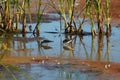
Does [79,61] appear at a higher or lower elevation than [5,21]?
lower

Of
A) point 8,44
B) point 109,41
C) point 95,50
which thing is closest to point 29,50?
point 8,44

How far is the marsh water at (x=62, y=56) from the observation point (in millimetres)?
4625

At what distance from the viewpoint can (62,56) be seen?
564cm

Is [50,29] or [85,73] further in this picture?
[50,29]

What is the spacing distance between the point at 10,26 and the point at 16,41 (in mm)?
387

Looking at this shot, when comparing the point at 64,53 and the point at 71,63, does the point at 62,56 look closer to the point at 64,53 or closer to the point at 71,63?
the point at 64,53

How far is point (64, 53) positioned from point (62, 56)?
19 centimetres

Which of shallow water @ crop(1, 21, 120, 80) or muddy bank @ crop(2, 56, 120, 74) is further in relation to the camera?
muddy bank @ crop(2, 56, 120, 74)

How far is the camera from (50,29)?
771 centimetres

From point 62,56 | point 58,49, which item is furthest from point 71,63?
point 58,49

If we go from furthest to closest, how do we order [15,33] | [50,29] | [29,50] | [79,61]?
1. [50,29]
2. [15,33]
3. [29,50]
4. [79,61]

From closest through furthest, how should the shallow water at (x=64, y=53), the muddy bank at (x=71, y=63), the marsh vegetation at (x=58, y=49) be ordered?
the shallow water at (x=64, y=53) → the marsh vegetation at (x=58, y=49) → the muddy bank at (x=71, y=63)

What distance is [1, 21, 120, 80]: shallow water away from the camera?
15.1ft

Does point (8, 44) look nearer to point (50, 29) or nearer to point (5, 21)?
point (5, 21)
